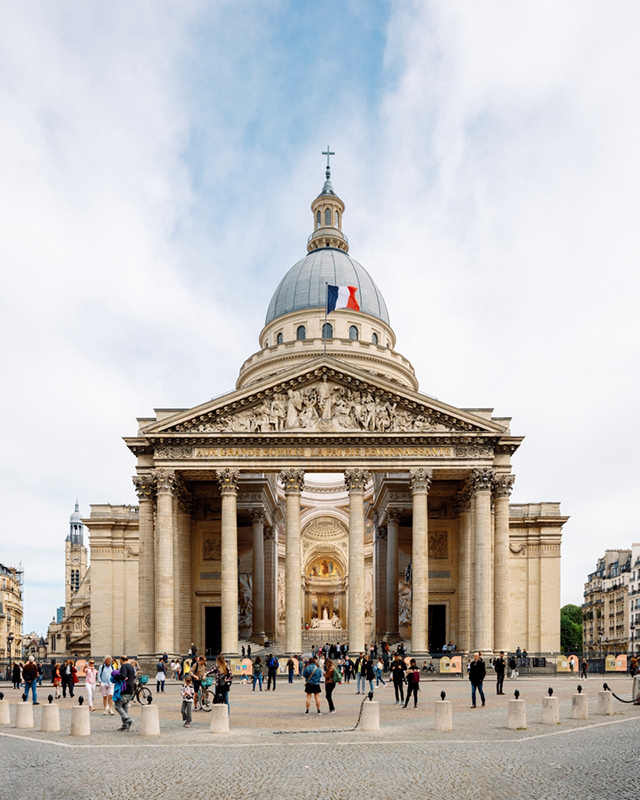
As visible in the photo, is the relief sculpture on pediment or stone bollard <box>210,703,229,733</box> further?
the relief sculpture on pediment

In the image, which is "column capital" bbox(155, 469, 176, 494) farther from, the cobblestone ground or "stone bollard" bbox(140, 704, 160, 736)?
"stone bollard" bbox(140, 704, 160, 736)

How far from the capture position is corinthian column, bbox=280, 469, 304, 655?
5128cm

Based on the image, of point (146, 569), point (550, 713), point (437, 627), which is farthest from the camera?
point (437, 627)

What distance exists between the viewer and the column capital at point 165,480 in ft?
174

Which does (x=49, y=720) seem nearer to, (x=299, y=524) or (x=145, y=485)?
(x=299, y=524)

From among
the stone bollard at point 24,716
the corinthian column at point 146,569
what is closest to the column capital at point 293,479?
the corinthian column at point 146,569

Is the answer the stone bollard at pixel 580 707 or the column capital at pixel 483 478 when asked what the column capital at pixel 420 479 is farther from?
the stone bollard at pixel 580 707

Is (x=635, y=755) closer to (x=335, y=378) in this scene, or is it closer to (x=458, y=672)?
(x=458, y=672)

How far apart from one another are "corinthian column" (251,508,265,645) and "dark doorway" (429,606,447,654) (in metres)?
13.1

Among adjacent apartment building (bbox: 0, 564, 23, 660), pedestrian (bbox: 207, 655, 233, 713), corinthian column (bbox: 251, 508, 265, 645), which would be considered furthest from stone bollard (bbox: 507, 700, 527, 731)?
adjacent apartment building (bbox: 0, 564, 23, 660)

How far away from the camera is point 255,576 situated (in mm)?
64750

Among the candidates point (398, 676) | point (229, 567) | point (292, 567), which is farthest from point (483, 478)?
point (398, 676)

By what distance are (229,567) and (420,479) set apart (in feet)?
44.8

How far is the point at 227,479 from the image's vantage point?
52875 mm
